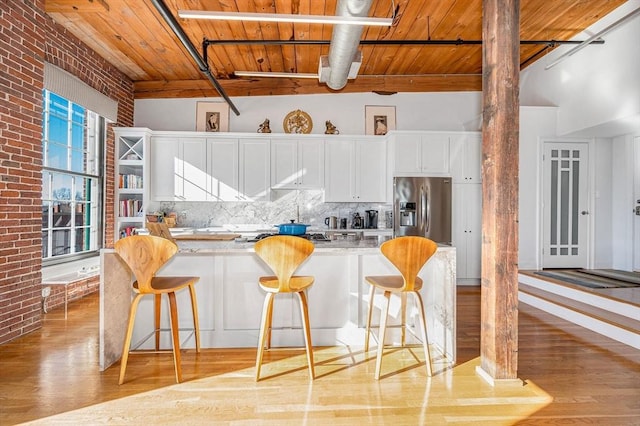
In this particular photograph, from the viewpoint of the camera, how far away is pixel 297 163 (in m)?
5.70

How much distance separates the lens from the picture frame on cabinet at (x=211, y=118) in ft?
19.7

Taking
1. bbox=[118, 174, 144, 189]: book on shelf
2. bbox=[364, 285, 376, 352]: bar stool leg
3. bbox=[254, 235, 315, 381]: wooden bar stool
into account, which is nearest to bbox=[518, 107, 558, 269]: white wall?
bbox=[364, 285, 376, 352]: bar stool leg

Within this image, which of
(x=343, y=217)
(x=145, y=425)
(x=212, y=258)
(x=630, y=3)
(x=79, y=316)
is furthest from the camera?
(x=343, y=217)

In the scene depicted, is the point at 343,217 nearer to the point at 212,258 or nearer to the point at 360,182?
the point at 360,182

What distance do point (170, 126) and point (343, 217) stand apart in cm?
323

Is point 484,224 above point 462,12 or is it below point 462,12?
below

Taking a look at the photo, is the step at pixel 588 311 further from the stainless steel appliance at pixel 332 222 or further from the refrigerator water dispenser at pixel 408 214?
the stainless steel appliance at pixel 332 222

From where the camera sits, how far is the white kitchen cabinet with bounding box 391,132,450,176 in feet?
18.0

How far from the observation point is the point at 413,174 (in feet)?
18.1

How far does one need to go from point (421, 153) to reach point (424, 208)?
84 cm

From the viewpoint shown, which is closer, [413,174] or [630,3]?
[630,3]

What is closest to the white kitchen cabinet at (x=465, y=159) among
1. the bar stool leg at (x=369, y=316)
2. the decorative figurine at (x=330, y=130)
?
the decorative figurine at (x=330, y=130)

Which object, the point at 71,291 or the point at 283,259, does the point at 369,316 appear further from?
the point at 71,291

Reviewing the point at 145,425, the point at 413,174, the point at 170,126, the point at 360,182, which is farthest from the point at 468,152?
the point at 145,425
